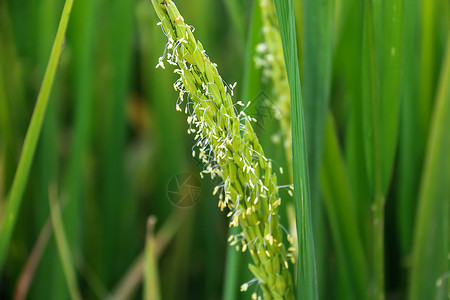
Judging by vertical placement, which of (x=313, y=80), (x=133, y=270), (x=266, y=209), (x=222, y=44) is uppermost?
(x=222, y=44)

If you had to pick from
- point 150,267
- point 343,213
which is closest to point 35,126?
point 150,267

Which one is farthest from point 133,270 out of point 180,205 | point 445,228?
point 445,228

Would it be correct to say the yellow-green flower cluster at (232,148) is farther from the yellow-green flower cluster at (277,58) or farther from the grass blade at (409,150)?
the grass blade at (409,150)

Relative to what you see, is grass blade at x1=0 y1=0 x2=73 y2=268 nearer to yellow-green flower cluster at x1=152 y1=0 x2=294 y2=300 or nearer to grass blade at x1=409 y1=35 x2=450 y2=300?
yellow-green flower cluster at x1=152 y1=0 x2=294 y2=300

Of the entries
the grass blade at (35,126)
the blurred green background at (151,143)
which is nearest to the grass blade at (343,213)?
the blurred green background at (151,143)

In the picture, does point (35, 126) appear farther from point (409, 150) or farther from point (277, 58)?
point (409, 150)

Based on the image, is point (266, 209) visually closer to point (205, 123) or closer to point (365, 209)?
point (205, 123)

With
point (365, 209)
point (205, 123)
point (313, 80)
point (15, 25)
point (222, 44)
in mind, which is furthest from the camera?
point (222, 44)

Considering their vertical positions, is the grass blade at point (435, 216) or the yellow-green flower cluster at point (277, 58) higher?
the yellow-green flower cluster at point (277, 58)
